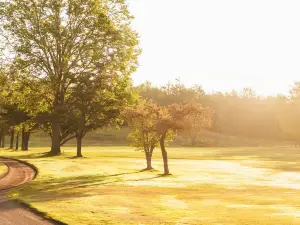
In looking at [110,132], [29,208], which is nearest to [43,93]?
[29,208]

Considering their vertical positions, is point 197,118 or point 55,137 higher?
point 197,118

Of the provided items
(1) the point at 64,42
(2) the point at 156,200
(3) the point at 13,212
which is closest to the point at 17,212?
(3) the point at 13,212

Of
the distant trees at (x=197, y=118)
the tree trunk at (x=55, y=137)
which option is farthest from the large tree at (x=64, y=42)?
the distant trees at (x=197, y=118)

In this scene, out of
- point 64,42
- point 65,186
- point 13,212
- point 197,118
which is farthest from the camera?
point 64,42

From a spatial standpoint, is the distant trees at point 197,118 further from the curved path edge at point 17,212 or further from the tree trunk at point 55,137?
the tree trunk at point 55,137

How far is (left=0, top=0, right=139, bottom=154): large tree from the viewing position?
6550 cm

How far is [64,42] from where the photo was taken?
222 ft

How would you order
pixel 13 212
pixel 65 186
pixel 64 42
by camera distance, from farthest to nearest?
pixel 64 42 → pixel 65 186 → pixel 13 212

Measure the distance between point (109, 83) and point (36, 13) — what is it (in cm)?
1519

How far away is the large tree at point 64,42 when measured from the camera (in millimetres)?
65500

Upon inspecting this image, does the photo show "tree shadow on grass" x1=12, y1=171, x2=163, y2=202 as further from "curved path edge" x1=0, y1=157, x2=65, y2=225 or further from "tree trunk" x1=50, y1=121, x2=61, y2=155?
"tree trunk" x1=50, y1=121, x2=61, y2=155

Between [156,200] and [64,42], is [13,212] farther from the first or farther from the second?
[64,42]

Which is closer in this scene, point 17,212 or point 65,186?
point 17,212

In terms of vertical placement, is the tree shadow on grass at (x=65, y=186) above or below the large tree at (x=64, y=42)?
below
